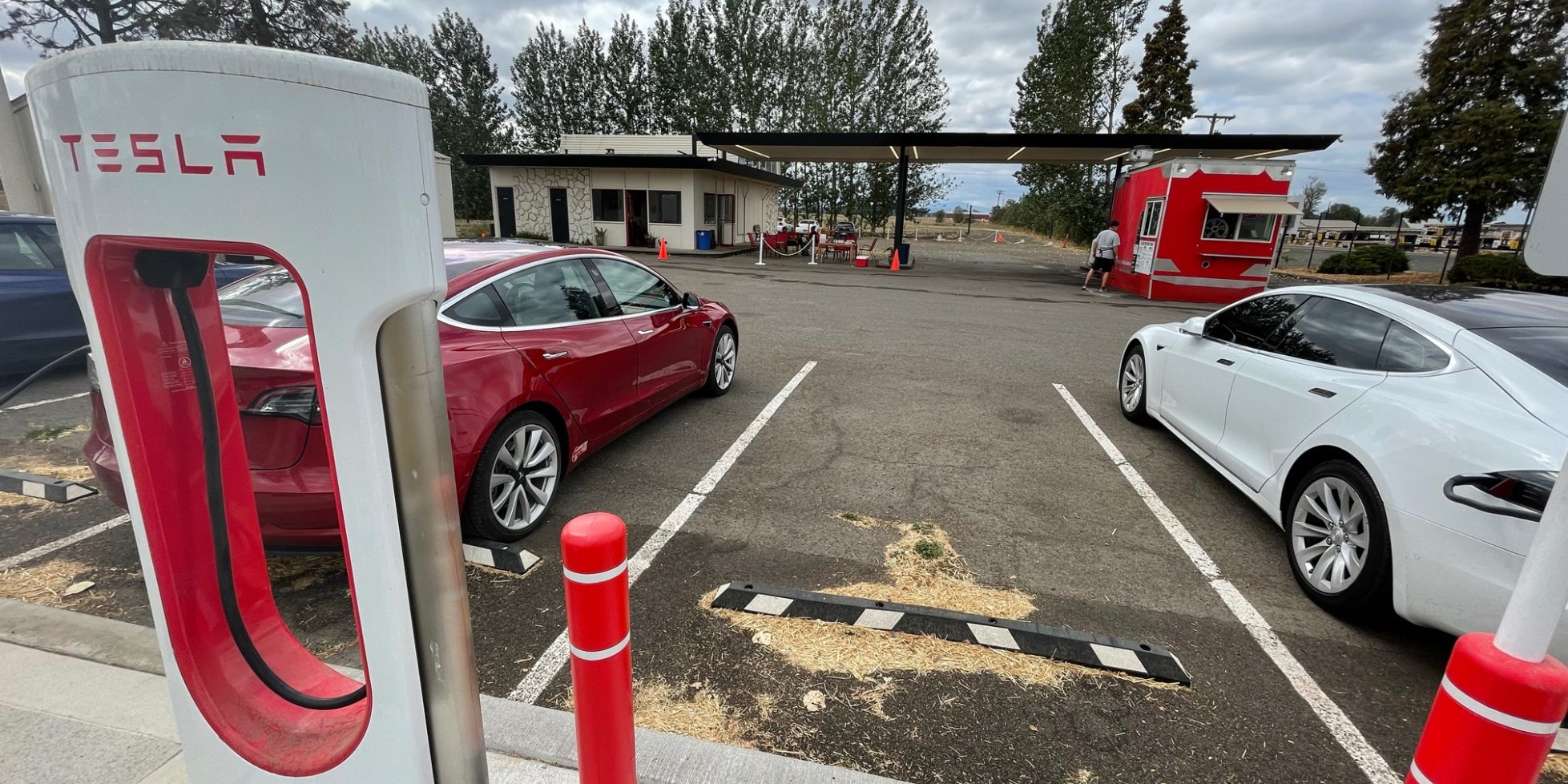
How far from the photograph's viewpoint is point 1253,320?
4594 millimetres

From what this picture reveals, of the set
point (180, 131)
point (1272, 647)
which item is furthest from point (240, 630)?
point (1272, 647)

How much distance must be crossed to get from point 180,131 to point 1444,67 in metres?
31.6

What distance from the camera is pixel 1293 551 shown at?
3.53m

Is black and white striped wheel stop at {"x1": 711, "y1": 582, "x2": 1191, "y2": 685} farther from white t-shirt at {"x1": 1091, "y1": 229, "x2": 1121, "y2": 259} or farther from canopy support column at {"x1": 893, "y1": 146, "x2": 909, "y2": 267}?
canopy support column at {"x1": 893, "y1": 146, "x2": 909, "y2": 267}

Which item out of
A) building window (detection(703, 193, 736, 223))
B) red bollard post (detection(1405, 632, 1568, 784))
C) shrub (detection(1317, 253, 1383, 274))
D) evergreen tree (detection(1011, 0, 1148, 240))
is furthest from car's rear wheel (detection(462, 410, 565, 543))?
evergreen tree (detection(1011, 0, 1148, 240))

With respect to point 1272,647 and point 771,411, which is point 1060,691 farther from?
point 771,411

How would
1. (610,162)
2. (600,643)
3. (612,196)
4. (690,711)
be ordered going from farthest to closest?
1. (612,196)
2. (610,162)
3. (690,711)
4. (600,643)

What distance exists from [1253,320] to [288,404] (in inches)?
211

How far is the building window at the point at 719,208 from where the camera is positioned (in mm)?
26047

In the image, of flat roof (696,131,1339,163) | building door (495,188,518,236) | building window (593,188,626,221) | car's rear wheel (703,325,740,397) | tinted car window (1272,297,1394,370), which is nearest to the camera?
tinted car window (1272,297,1394,370)

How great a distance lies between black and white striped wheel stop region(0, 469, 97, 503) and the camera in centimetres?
388

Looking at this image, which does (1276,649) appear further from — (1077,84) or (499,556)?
(1077,84)

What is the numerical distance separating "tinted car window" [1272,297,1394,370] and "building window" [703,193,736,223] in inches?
914

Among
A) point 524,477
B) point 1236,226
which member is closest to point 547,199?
point 1236,226
